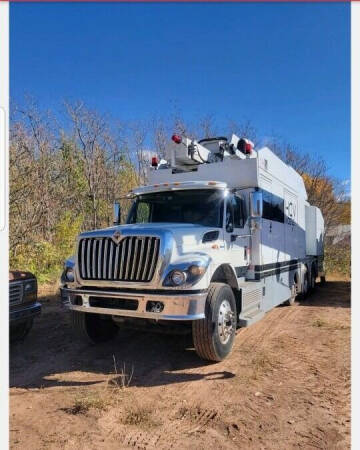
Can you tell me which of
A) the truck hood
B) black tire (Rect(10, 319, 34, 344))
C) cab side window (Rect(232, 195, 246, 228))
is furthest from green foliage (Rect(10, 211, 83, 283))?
cab side window (Rect(232, 195, 246, 228))

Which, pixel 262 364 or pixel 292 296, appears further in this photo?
pixel 292 296

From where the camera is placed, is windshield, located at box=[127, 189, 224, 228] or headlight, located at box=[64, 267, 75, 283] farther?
windshield, located at box=[127, 189, 224, 228]

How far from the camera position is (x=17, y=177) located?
11328 millimetres

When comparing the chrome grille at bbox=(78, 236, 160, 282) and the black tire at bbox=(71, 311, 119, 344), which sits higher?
the chrome grille at bbox=(78, 236, 160, 282)

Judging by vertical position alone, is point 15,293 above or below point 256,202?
below

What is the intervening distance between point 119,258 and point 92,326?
1.69 m

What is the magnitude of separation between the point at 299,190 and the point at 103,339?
24.7 feet

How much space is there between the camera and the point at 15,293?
5371 millimetres

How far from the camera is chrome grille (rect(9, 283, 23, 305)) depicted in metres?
5.29

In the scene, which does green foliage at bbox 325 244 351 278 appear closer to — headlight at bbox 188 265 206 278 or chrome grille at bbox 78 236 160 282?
headlight at bbox 188 265 206 278

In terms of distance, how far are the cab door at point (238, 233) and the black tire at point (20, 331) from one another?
3558mm

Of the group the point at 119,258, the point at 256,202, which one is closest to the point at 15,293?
the point at 119,258

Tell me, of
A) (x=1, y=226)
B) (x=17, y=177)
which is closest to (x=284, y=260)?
(x=1, y=226)

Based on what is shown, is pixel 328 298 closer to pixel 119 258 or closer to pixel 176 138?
pixel 176 138
